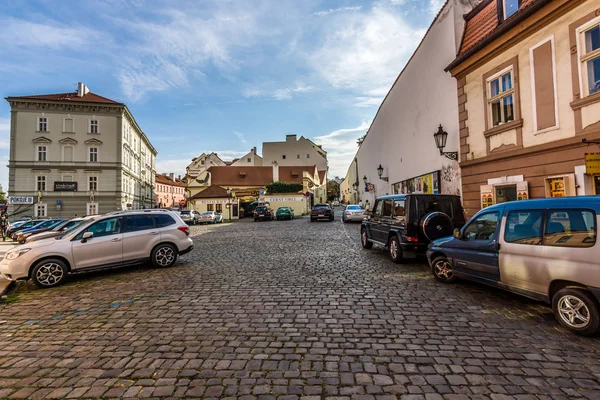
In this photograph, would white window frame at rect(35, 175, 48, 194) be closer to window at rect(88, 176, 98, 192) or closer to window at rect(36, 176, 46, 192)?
window at rect(36, 176, 46, 192)

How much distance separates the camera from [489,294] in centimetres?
599

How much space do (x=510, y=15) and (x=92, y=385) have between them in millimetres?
A: 13470

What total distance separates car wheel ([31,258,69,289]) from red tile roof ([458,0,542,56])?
45.5 feet

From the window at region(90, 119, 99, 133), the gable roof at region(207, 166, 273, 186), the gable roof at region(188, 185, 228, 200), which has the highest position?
the window at region(90, 119, 99, 133)

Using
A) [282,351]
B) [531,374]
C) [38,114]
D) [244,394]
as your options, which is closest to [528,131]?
[531,374]

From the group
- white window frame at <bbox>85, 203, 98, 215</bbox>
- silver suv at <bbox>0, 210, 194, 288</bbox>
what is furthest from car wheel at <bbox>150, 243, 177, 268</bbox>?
white window frame at <bbox>85, 203, 98, 215</bbox>

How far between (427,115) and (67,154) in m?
44.7

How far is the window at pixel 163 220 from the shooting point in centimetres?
937

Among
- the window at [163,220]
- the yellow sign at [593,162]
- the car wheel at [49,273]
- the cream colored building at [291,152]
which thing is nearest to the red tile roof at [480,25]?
the yellow sign at [593,162]

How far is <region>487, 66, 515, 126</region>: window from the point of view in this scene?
9.90m

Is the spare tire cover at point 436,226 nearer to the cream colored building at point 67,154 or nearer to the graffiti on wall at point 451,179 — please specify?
the graffiti on wall at point 451,179

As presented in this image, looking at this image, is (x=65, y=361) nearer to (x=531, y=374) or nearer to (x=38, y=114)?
(x=531, y=374)

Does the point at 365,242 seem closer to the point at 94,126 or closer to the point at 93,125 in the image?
the point at 94,126

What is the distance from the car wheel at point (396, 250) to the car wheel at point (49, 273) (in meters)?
8.40
